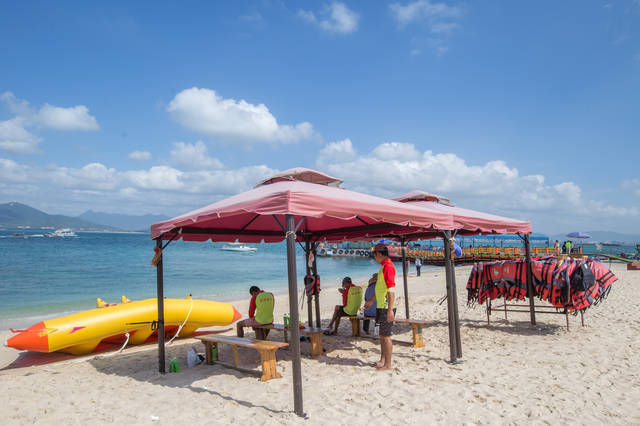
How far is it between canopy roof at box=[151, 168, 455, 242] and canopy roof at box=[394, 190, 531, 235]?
17.3 inches

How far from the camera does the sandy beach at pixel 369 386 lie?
3904 millimetres

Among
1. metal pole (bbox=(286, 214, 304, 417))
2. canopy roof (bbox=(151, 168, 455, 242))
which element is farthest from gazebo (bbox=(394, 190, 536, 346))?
metal pole (bbox=(286, 214, 304, 417))

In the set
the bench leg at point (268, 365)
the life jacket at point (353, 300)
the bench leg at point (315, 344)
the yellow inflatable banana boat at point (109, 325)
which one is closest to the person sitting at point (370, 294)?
Answer: the life jacket at point (353, 300)

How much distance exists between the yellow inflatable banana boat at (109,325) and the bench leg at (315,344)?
9.56 feet

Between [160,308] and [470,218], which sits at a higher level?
[470,218]

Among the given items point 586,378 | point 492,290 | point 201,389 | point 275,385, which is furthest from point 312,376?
point 492,290

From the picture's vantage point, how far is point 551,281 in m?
7.59

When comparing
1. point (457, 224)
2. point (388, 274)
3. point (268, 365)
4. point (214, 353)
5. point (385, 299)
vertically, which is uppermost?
point (457, 224)

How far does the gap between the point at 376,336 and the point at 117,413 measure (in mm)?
4538

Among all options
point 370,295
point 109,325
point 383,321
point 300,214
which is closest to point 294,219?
point 300,214

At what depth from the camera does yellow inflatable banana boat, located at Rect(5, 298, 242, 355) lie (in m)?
6.94

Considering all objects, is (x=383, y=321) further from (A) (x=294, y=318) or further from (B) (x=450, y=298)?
(A) (x=294, y=318)

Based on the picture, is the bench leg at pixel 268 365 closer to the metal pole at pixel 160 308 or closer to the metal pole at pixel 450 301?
the metal pole at pixel 160 308

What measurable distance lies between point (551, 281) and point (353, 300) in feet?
12.3
